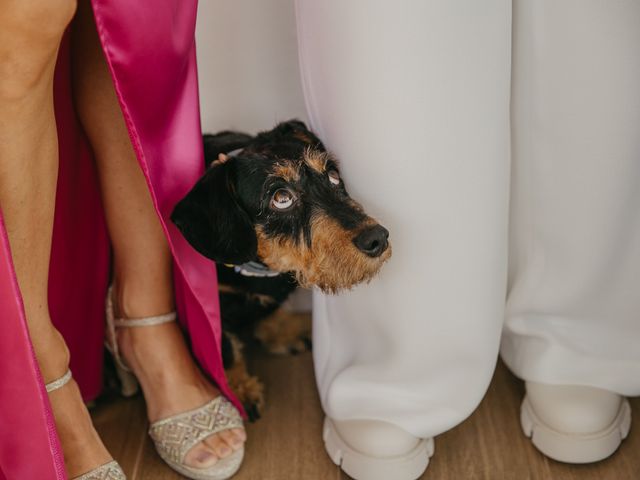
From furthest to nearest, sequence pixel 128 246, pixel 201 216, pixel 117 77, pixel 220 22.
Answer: pixel 220 22 < pixel 128 246 < pixel 201 216 < pixel 117 77

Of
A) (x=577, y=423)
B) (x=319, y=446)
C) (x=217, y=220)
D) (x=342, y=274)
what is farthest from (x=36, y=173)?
(x=577, y=423)

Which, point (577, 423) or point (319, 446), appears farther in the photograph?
point (319, 446)

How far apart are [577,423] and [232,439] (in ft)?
2.11

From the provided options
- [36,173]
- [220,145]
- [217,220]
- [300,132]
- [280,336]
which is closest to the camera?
[36,173]

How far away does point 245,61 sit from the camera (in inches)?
66.4

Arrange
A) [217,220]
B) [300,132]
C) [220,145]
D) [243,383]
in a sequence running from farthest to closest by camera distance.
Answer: [243,383] < [220,145] < [300,132] < [217,220]

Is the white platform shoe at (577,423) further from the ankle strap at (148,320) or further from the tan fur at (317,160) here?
the ankle strap at (148,320)

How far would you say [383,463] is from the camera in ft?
4.70

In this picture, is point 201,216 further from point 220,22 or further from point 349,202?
point 220,22

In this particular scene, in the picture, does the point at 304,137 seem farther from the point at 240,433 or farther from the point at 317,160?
the point at 240,433

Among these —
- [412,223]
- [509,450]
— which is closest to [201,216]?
[412,223]

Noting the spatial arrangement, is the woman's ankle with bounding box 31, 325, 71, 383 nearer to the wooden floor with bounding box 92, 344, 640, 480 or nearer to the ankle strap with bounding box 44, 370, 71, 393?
the ankle strap with bounding box 44, 370, 71, 393

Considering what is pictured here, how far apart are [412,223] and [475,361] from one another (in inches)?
11.6

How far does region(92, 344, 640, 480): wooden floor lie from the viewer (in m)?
1.47
